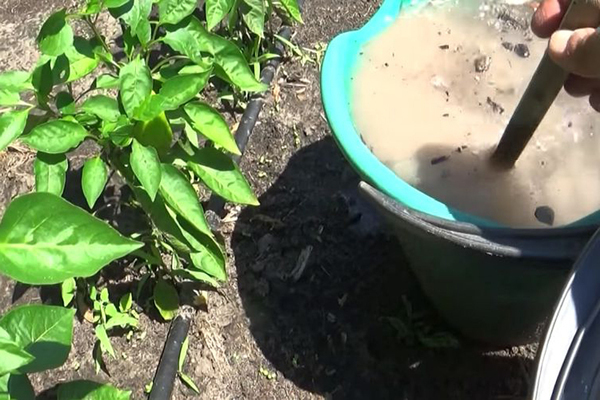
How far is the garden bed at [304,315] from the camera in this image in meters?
1.59

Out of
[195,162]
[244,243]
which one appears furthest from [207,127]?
[244,243]

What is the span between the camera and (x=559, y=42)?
3.51 feet

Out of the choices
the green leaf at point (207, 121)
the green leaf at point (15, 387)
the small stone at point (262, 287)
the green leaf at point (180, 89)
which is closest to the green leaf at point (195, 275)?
the small stone at point (262, 287)

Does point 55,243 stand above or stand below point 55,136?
above

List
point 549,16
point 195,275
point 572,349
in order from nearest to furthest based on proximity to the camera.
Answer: point 572,349 < point 549,16 < point 195,275

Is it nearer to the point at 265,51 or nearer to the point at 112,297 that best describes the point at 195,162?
the point at 112,297

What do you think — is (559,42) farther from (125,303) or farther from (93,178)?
Result: (125,303)

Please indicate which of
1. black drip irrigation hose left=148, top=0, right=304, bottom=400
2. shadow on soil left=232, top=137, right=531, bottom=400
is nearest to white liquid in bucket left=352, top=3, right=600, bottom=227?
shadow on soil left=232, top=137, right=531, bottom=400

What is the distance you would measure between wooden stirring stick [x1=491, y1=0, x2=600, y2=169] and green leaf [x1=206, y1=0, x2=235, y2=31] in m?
0.58

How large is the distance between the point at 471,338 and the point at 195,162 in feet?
2.19

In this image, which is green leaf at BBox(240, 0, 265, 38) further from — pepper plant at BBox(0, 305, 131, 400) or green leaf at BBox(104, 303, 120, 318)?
pepper plant at BBox(0, 305, 131, 400)

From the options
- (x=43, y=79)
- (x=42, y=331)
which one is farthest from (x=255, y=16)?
(x=42, y=331)

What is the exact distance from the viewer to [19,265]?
0.86 metres

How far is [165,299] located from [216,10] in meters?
0.58
